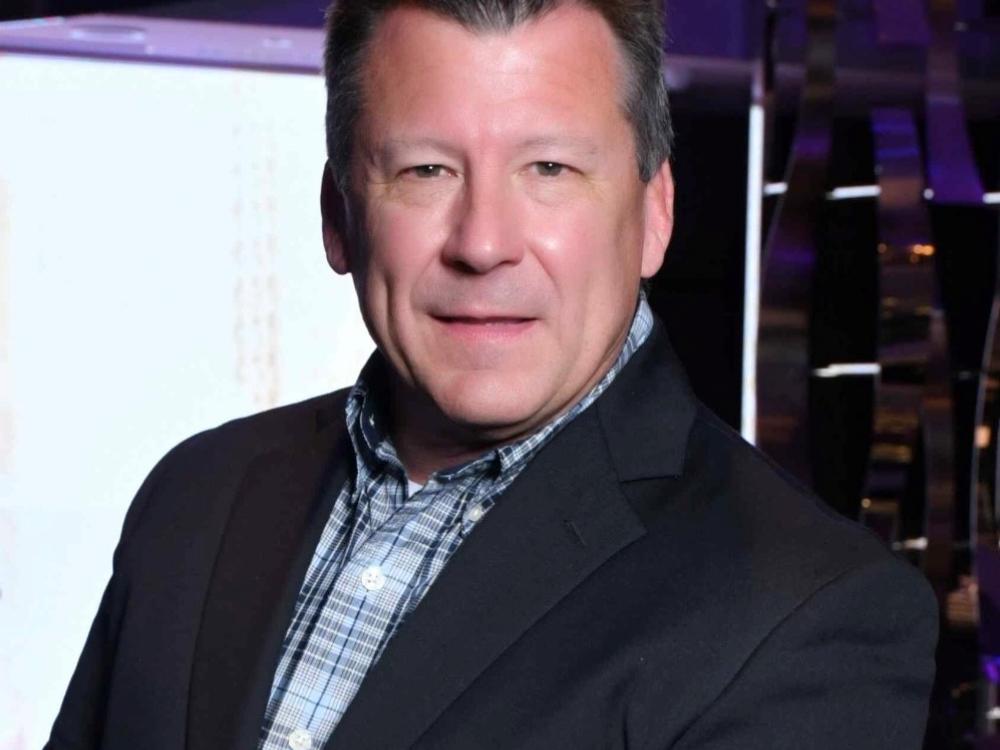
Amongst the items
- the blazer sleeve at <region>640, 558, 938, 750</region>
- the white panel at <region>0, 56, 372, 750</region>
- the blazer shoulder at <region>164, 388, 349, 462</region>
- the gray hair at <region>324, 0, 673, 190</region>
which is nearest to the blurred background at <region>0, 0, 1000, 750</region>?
the white panel at <region>0, 56, 372, 750</region>

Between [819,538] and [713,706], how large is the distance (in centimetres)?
19

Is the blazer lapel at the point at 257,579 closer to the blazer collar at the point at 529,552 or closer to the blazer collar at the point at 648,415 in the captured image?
the blazer collar at the point at 529,552

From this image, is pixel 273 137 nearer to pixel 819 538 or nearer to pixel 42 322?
pixel 42 322

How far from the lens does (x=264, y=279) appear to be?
3.54m

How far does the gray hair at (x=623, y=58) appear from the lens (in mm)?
1521

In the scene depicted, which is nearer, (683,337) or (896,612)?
(896,612)

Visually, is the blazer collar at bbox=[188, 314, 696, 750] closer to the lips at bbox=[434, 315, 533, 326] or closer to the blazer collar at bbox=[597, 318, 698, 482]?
the blazer collar at bbox=[597, 318, 698, 482]

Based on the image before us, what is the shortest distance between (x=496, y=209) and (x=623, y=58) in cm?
22

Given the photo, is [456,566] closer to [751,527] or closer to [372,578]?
[372,578]

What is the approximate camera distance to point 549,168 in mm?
1456

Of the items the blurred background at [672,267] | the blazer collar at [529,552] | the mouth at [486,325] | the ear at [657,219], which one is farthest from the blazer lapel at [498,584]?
the blurred background at [672,267]

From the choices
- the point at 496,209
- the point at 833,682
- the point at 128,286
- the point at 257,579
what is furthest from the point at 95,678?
the point at 128,286

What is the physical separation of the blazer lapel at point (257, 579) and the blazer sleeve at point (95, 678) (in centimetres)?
14

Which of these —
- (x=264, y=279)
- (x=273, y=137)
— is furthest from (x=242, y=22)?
(x=264, y=279)
